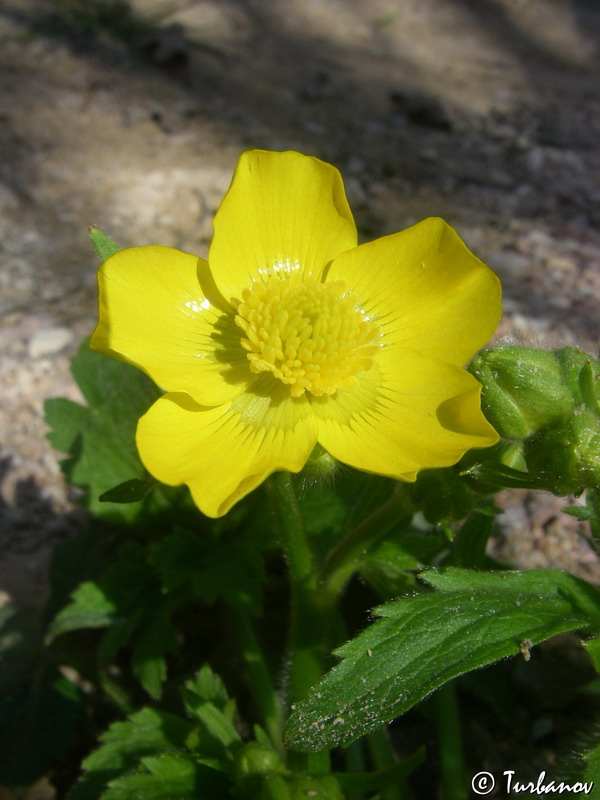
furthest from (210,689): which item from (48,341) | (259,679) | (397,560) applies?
(48,341)

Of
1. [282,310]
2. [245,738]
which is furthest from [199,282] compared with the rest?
[245,738]

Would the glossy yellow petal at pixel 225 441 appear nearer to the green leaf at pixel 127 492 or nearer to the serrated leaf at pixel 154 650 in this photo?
the green leaf at pixel 127 492

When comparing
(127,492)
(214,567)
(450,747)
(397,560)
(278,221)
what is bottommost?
(450,747)

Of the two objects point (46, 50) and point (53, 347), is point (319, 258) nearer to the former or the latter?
point (53, 347)

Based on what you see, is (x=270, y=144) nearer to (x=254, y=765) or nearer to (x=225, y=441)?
(x=225, y=441)

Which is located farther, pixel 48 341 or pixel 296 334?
pixel 48 341

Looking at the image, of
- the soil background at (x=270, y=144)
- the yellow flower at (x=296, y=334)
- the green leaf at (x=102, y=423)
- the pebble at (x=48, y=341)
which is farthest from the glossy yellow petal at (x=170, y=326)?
the pebble at (x=48, y=341)

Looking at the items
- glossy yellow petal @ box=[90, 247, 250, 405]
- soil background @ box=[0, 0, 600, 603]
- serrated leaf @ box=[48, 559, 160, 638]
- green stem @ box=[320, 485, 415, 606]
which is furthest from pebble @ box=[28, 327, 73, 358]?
green stem @ box=[320, 485, 415, 606]
